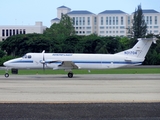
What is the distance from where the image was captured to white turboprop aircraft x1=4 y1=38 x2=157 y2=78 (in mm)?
42875

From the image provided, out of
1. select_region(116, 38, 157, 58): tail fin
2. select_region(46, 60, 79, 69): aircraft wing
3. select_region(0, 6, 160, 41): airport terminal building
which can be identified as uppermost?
select_region(0, 6, 160, 41): airport terminal building

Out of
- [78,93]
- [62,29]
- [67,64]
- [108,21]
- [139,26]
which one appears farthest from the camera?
[108,21]

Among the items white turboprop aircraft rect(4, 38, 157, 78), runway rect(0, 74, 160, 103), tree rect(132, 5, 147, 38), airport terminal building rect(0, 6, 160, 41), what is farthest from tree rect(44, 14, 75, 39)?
runway rect(0, 74, 160, 103)

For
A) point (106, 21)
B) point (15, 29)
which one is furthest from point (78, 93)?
point (106, 21)

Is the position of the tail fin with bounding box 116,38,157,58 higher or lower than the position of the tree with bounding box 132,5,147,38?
lower

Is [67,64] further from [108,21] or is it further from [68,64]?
[108,21]

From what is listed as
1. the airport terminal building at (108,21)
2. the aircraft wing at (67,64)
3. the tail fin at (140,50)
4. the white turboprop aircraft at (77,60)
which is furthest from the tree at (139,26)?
the aircraft wing at (67,64)

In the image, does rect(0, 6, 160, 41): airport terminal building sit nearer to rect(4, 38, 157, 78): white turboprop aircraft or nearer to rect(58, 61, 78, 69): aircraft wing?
rect(4, 38, 157, 78): white turboprop aircraft

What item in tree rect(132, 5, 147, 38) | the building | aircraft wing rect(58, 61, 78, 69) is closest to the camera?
aircraft wing rect(58, 61, 78, 69)

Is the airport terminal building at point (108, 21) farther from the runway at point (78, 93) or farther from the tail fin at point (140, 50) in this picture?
the runway at point (78, 93)

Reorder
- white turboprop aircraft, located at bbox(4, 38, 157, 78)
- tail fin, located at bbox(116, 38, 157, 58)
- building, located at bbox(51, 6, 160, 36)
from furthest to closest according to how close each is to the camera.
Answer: building, located at bbox(51, 6, 160, 36)
tail fin, located at bbox(116, 38, 157, 58)
white turboprop aircraft, located at bbox(4, 38, 157, 78)

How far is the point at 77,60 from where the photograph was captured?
4428 cm
